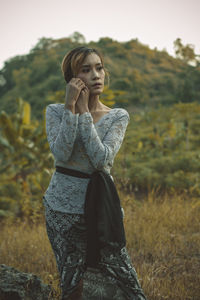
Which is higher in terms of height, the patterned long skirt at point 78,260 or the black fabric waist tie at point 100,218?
the black fabric waist tie at point 100,218

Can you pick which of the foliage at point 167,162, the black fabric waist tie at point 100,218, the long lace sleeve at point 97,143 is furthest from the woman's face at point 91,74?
the foliage at point 167,162

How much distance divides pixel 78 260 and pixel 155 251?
163 centimetres

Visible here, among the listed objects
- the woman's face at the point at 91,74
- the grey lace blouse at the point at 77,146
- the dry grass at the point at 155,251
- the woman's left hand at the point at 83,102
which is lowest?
the dry grass at the point at 155,251

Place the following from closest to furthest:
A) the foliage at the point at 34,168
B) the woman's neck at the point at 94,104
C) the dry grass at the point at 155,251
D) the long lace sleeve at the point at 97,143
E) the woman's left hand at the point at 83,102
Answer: the long lace sleeve at the point at 97,143, the woman's left hand at the point at 83,102, the woman's neck at the point at 94,104, the dry grass at the point at 155,251, the foliage at the point at 34,168

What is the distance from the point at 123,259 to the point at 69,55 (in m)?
1.29

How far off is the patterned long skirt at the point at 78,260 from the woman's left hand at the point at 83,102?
62 cm

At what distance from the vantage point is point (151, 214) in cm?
365

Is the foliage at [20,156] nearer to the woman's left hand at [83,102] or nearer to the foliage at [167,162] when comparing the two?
the foliage at [167,162]

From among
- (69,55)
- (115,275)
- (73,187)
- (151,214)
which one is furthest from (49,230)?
(151,214)

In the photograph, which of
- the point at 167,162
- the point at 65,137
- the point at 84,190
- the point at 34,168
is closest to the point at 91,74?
the point at 65,137

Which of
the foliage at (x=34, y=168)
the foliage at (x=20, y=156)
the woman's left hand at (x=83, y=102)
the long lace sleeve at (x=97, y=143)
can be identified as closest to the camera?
the long lace sleeve at (x=97, y=143)

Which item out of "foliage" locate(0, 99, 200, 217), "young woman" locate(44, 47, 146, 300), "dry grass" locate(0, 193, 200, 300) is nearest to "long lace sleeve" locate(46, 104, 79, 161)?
"young woman" locate(44, 47, 146, 300)

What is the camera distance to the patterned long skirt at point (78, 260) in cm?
168

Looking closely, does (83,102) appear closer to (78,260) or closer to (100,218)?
(100,218)
